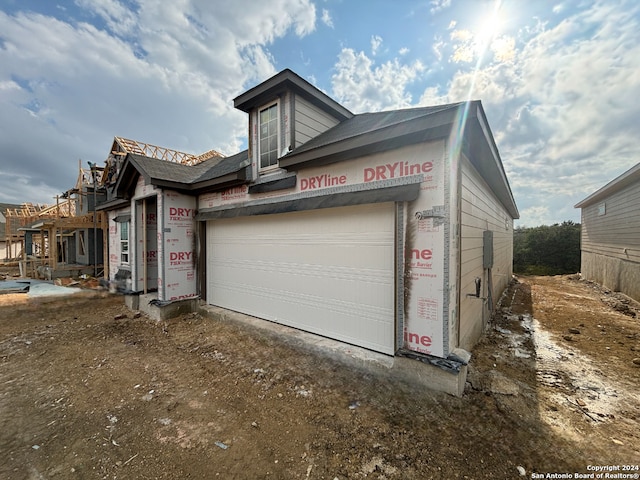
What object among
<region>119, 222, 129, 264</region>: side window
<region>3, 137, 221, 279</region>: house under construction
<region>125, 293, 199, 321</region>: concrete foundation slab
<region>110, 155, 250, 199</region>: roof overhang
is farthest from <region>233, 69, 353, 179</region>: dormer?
<region>3, 137, 221, 279</region>: house under construction

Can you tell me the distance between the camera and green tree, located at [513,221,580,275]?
720 inches

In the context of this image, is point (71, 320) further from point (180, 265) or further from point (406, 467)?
point (406, 467)

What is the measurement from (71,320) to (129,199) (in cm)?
393

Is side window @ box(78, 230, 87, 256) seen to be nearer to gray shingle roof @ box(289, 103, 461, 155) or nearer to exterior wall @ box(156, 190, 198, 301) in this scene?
exterior wall @ box(156, 190, 198, 301)

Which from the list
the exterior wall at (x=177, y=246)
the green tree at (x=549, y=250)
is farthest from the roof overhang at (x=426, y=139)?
the green tree at (x=549, y=250)

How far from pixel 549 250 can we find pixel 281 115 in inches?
890

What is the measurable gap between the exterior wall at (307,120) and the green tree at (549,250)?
66.9ft

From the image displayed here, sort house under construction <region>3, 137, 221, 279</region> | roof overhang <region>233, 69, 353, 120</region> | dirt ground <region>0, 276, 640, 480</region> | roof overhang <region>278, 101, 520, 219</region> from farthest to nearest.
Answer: house under construction <region>3, 137, 221, 279</region>, roof overhang <region>233, 69, 353, 120</region>, roof overhang <region>278, 101, 520, 219</region>, dirt ground <region>0, 276, 640, 480</region>

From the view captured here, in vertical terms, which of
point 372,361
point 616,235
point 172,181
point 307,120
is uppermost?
point 307,120

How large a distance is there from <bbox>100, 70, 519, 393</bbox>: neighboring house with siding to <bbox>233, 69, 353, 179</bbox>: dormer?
0.10ft

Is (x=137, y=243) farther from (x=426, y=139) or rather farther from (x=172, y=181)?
(x=426, y=139)

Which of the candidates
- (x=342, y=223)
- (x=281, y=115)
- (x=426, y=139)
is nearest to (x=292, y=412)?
(x=342, y=223)

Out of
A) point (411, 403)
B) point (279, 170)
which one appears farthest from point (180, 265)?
point (411, 403)

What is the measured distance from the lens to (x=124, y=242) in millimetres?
9695
